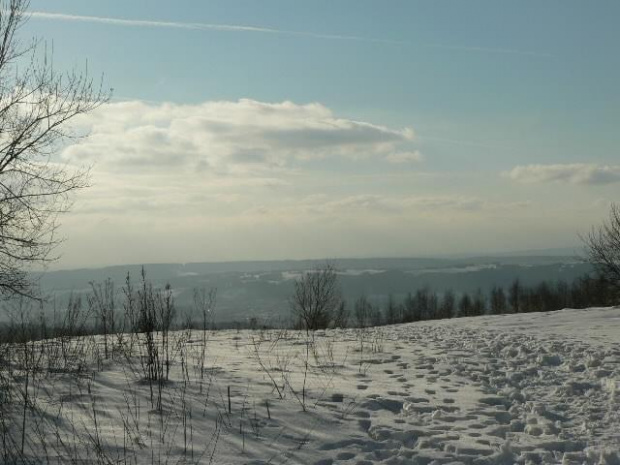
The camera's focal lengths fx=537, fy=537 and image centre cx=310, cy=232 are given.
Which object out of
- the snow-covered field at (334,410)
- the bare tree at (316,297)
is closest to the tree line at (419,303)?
the bare tree at (316,297)

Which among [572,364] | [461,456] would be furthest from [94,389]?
[572,364]

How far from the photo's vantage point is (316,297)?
22969 mm

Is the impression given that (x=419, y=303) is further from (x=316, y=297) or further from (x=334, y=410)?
(x=334, y=410)

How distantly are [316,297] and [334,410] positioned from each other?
16872mm

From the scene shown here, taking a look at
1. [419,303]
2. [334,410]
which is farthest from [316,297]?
[419,303]

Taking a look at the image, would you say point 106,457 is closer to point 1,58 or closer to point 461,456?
point 461,456

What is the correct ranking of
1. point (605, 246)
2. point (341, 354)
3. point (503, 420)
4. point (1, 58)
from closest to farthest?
point (503, 420)
point (341, 354)
point (1, 58)
point (605, 246)

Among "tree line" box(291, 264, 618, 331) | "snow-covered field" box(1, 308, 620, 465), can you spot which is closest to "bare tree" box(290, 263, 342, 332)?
"tree line" box(291, 264, 618, 331)

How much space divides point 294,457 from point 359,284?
185 meters

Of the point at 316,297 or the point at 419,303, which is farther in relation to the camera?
the point at 419,303

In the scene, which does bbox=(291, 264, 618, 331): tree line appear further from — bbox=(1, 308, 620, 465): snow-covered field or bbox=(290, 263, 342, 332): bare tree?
bbox=(1, 308, 620, 465): snow-covered field

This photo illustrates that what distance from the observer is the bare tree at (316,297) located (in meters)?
22.8

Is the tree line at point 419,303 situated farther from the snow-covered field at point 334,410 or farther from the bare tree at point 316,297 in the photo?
the snow-covered field at point 334,410

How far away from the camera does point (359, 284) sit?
188m
